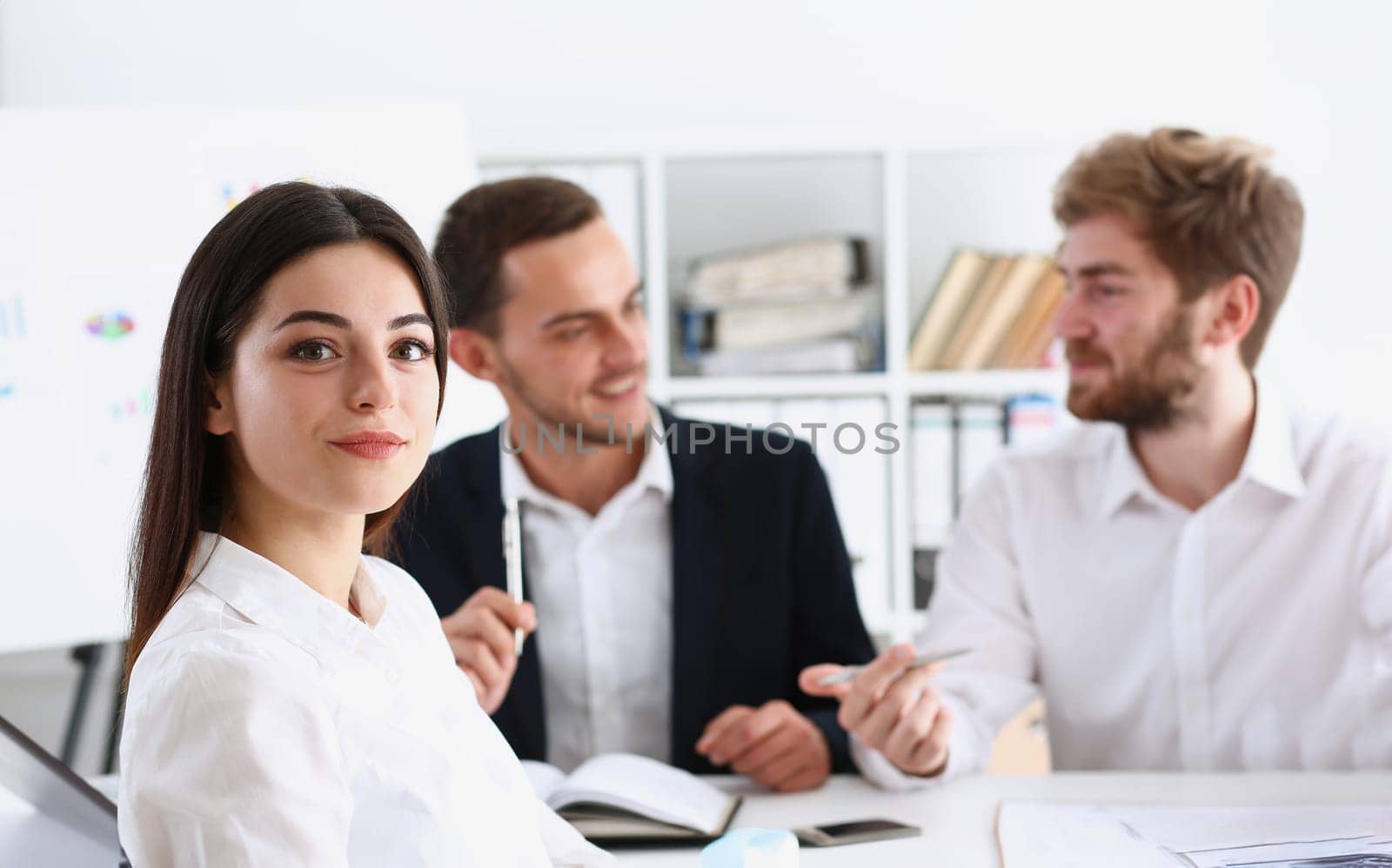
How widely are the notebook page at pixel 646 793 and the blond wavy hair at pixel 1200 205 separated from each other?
38.8 inches

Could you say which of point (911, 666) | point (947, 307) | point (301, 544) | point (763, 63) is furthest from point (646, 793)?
point (763, 63)

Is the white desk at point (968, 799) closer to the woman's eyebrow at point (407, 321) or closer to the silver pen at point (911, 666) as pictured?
the silver pen at point (911, 666)

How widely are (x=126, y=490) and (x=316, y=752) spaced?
1237 mm

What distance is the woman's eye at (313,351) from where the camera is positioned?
0.75 m

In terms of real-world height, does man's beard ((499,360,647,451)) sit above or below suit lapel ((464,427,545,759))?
above

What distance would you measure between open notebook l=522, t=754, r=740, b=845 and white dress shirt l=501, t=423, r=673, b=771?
0.97 feet

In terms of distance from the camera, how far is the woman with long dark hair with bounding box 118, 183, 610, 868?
651mm

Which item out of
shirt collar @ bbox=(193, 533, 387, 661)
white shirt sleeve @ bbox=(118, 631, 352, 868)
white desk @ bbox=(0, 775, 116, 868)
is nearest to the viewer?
white shirt sleeve @ bbox=(118, 631, 352, 868)

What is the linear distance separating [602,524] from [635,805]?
47cm

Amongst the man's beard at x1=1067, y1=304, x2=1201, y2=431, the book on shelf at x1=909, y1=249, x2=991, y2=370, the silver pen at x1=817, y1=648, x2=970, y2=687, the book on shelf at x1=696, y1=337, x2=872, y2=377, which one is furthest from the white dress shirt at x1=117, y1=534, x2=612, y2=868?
the book on shelf at x1=909, y1=249, x2=991, y2=370

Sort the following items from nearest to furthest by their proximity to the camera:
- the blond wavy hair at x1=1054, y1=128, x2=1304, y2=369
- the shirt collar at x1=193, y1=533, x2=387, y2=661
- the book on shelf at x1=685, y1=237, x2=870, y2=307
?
the shirt collar at x1=193, y1=533, x2=387, y2=661 < the blond wavy hair at x1=1054, y1=128, x2=1304, y2=369 < the book on shelf at x1=685, y1=237, x2=870, y2=307

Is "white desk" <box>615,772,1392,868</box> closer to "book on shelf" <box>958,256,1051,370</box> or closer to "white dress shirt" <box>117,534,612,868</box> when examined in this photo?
"white dress shirt" <box>117,534,612,868</box>

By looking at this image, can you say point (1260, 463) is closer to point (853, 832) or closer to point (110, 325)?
point (853, 832)

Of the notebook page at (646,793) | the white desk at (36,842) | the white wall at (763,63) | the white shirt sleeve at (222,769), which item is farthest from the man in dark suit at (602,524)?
the white wall at (763,63)
